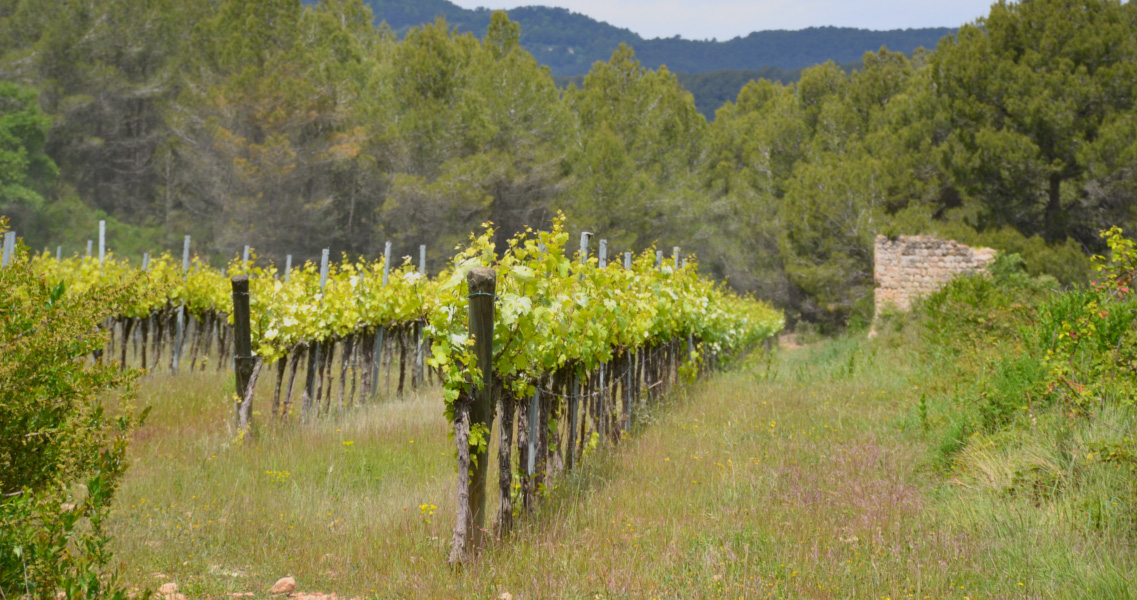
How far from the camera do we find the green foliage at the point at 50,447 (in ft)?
7.63

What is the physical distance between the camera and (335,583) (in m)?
3.93

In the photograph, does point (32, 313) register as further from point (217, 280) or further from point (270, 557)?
point (217, 280)

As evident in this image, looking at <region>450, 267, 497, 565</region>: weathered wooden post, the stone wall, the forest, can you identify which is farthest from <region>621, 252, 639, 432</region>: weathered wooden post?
the stone wall

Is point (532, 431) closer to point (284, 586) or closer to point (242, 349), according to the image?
point (284, 586)

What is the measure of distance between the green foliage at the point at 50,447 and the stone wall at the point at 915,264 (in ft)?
63.2

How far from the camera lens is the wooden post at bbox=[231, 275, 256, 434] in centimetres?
699

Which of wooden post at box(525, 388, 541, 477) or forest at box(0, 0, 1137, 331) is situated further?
forest at box(0, 0, 1137, 331)

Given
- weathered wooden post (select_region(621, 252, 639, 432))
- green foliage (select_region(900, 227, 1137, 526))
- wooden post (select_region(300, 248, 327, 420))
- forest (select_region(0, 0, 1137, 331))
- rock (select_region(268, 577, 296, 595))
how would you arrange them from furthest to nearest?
forest (select_region(0, 0, 1137, 331))
wooden post (select_region(300, 248, 327, 420))
weathered wooden post (select_region(621, 252, 639, 432))
green foliage (select_region(900, 227, 1137, 526))
rock (select_region(268, 577, 296, 595))

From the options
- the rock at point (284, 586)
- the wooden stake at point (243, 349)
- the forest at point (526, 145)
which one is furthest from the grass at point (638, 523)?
the forest at point (526, 145)

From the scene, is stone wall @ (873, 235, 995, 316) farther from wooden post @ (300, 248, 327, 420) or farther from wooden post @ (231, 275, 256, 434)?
wooden post @ (231, 275, 256, 434)

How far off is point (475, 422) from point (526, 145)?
23.4m

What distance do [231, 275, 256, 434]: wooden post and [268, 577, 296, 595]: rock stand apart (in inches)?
134

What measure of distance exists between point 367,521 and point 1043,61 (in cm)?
2057

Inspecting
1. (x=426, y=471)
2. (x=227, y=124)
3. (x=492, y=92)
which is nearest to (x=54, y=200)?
(x=227, y=124)
